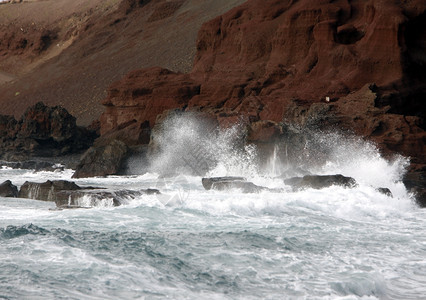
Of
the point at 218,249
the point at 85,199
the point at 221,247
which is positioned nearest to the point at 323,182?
the point at 85,199

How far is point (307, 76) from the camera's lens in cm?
2508

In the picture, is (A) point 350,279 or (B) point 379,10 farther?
(B) point 379,10

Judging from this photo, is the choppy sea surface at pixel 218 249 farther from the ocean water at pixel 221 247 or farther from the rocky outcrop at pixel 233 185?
the rocky outcrop at pixel 233 185

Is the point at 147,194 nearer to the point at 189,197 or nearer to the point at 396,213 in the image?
the point at 189,197

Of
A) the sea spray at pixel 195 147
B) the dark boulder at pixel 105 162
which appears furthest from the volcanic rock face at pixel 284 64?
the dark boulder at pixel 105 162

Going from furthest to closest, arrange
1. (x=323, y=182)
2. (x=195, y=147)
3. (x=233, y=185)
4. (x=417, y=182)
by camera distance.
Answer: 1. (x=195, y=147)
2. (x=417, y=182)
3. (x=233, y=185)
4. (x=323, y=182)

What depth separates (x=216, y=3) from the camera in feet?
205

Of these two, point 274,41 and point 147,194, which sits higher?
point 274,41

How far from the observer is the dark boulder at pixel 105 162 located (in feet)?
80.2

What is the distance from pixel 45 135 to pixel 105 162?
1039 cm

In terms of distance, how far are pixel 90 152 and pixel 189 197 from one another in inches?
431

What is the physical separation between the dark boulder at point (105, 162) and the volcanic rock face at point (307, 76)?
12.2 ft

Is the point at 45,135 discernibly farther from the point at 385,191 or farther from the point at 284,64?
the point at 385,191

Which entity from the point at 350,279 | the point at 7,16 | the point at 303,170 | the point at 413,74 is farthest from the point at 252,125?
the point at 7,16
